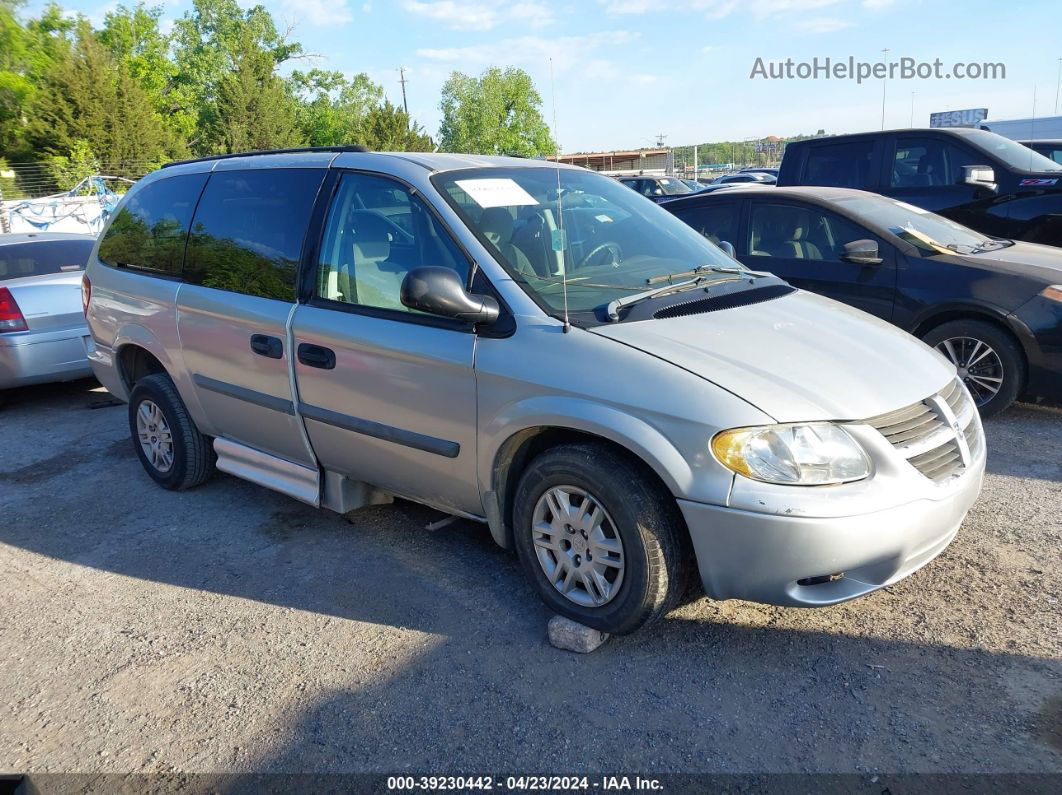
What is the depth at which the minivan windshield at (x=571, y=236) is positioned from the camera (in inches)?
134

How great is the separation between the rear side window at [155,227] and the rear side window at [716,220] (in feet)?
12.7

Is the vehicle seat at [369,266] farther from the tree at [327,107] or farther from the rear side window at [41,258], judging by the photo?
the tree at [327,107]

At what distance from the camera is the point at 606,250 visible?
12.2 ft

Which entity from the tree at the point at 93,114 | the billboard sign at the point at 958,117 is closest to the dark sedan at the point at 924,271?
the billboard sign at the point at 958,117

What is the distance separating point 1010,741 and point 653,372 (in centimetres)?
156

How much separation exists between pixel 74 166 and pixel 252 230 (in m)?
41.1

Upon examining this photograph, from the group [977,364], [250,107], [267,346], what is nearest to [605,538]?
[267,346]

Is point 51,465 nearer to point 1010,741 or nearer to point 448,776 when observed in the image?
point 448,776

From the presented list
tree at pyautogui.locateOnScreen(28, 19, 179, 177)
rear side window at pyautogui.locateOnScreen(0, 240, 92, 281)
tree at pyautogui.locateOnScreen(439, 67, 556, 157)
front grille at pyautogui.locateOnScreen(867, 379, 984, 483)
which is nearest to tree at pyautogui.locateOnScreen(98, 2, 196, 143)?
tree at pyautogui.locateOnScreen(28, 19, 179, 177)

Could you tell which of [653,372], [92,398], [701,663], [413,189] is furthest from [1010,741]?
[92,398]

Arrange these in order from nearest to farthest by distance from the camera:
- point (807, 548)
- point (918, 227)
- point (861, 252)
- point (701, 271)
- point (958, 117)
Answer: point (807, 548) → point (701, 271) → point (861, 252) → point (918, 227) → point (958, 117)

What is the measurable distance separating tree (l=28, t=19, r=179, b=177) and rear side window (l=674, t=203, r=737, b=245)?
129 feet

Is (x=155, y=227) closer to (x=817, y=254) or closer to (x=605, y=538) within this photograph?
(x=605, y=538)

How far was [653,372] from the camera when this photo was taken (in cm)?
285
